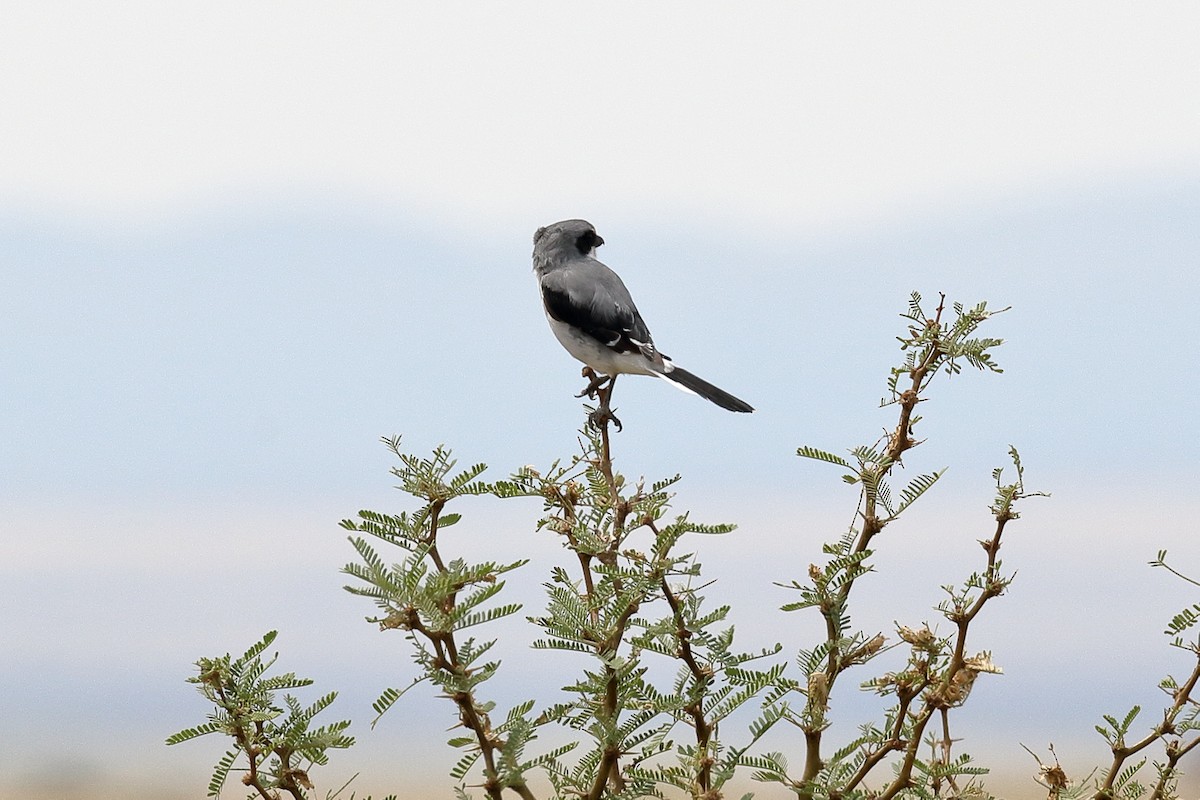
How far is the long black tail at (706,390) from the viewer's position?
5.60m

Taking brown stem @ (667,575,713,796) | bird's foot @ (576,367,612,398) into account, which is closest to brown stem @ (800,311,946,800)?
brown stem @ (667,575,713,796)

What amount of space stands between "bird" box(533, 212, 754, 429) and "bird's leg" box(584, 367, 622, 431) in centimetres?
2

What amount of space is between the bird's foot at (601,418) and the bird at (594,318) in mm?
211

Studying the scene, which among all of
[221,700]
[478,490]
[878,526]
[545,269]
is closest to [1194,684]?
[878,526]

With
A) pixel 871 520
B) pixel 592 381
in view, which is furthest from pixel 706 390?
pixel 871 520

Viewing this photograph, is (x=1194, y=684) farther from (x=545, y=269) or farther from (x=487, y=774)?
(x=545, y=269)

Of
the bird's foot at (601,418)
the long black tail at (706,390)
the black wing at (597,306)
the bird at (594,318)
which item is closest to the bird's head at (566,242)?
the bird at (594,318)

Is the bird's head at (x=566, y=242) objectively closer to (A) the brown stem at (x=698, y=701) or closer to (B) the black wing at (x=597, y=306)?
(B) the black wing at (x=597, y=306)

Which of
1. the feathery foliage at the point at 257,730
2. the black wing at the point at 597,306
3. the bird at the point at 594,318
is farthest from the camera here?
the black wing at the point at 597,306

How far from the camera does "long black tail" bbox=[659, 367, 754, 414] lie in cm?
560

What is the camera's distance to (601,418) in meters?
3.97

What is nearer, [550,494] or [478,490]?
[478,490]

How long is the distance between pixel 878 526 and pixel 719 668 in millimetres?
577

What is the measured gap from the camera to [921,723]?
2.74m
